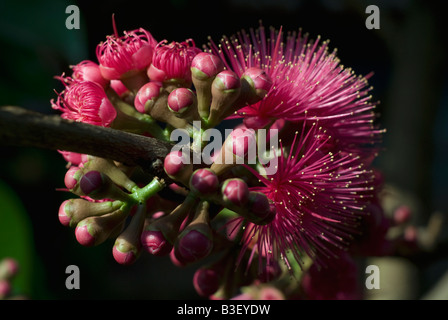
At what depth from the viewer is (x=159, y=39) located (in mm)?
2920

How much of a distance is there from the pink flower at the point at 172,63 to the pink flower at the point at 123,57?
3 cm

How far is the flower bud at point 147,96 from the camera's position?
1115 mm

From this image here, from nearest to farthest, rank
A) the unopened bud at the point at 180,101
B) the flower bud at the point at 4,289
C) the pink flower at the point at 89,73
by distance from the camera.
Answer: the unopened bud at the point at 180,101 < the pink flower at the point at 89,73 < the flower bud at the point at 4,289

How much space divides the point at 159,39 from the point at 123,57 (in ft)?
6.04

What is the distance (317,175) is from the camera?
3.66 feet

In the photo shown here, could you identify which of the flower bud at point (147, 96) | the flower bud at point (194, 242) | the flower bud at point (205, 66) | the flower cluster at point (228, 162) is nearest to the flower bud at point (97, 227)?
the flower cluster at point (228, 162)

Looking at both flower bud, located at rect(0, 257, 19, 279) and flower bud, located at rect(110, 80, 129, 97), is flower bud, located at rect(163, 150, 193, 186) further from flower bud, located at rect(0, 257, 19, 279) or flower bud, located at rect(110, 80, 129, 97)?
flower bud, located at rect(0, 257, 19, 279)

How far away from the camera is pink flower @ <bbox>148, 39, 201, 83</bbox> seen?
113 cm

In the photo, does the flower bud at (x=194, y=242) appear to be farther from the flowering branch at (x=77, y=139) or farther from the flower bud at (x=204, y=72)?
the flower bud at (x=204, y=72)

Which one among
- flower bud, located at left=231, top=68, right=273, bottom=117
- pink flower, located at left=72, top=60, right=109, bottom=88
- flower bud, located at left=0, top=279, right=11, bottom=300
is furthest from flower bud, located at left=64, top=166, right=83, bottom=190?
flower bud, located at left=0, top=279, right=11, bottom=300

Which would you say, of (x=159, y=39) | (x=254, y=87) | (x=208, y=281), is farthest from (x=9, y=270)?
(x=159, y=39)

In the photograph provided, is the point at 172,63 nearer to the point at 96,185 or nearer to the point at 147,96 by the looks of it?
the point at 147,96
